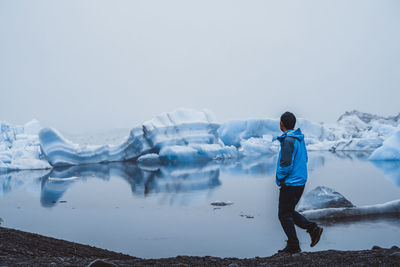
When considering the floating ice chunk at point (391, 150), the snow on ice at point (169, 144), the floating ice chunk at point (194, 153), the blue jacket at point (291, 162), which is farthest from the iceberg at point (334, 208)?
the floating ice chunk at point (194, 153)

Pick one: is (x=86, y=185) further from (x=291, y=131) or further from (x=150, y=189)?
(x=291, y=131)

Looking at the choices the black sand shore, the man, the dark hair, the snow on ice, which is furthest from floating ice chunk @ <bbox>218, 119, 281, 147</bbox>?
the man

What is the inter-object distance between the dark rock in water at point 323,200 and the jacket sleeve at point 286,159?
8.26 ft

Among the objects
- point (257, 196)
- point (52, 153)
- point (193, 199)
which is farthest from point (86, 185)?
point (52, 153)

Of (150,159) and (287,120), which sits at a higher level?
(287,120)

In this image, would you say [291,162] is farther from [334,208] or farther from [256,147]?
[256,147]

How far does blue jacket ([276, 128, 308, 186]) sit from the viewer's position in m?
2.70

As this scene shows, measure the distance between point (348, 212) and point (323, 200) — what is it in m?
0.44

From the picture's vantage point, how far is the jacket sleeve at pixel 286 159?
8.84ft

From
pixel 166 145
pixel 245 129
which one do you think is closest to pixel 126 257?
pixel 166 145

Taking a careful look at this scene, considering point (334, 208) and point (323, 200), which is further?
point (323, 200)

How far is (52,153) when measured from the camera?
48.6ft

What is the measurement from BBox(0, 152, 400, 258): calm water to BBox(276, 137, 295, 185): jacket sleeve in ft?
3.01

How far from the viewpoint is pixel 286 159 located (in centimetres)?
270
